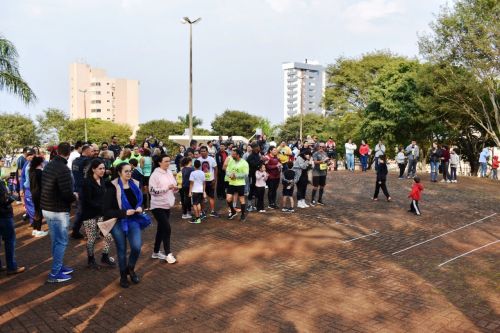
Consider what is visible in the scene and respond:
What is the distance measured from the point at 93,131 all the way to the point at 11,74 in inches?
2590

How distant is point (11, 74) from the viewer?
14.4 metres

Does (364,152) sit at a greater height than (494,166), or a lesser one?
greater

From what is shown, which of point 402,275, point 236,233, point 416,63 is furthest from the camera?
point 416,63

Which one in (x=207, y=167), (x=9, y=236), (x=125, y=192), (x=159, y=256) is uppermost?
(x=207, y=167)

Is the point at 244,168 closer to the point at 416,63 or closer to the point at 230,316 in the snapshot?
the point at 230,316

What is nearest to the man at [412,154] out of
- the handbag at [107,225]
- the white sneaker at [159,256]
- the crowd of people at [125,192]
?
the crowd of people at [125,192]

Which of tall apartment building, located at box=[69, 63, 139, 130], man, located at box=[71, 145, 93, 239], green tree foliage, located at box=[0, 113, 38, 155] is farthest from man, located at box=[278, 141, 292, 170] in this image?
tall apartment building, located at box=[69, 63, 139, 130]

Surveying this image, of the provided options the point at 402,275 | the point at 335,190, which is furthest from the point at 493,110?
the point at 402,275

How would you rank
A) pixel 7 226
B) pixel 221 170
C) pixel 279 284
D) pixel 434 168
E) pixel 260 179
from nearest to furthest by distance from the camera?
pixel 279 284 < pixel 7 226 < pixel 260 179 < pixel 221 170 < pixel 434 168

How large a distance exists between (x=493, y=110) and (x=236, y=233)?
21822 millimetres

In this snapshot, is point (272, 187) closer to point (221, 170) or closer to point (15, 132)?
point (221, 170)

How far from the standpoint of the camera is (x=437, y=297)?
20.5ft

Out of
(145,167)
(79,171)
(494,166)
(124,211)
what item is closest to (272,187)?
(145,167)

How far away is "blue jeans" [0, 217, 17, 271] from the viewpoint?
6.91 m
